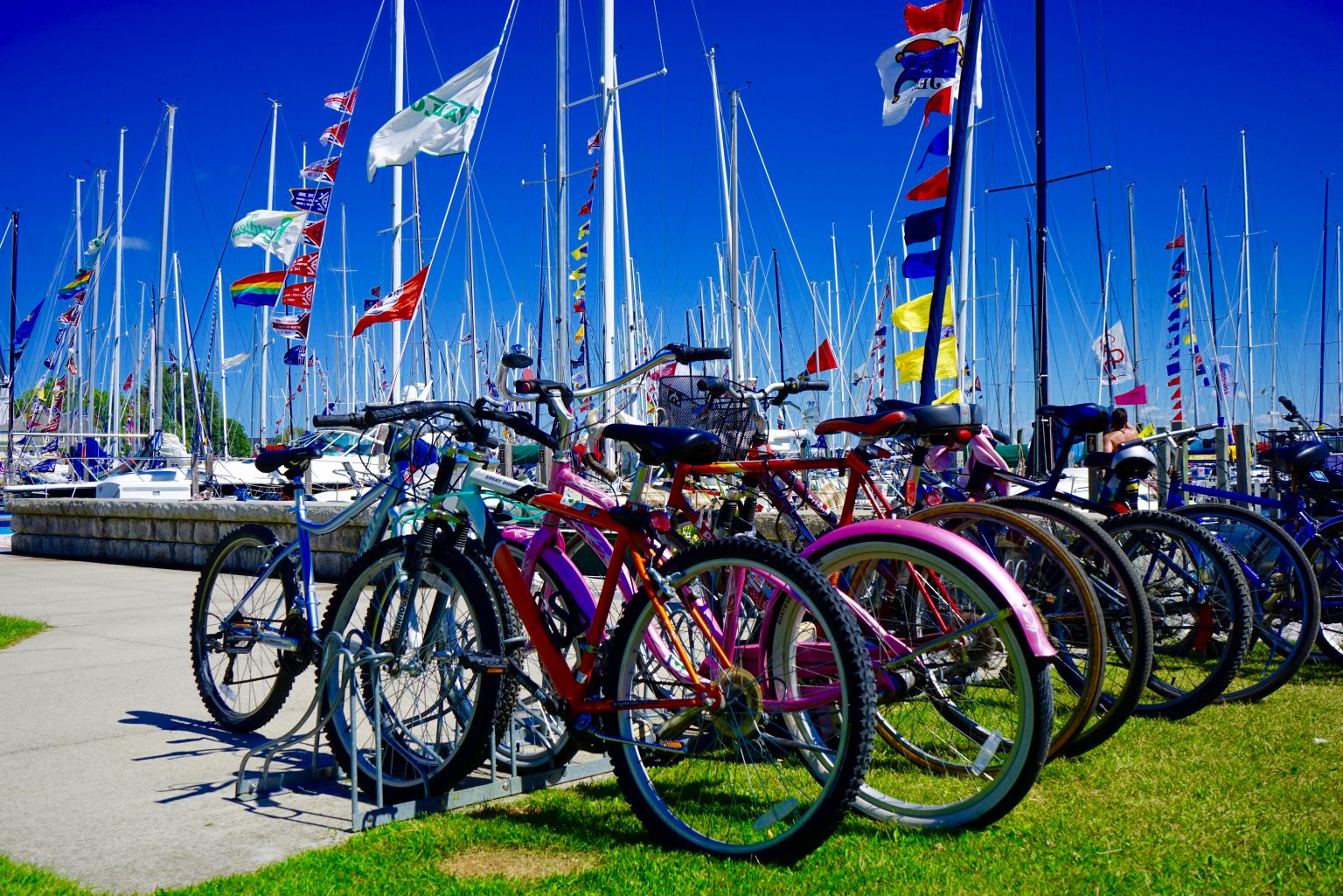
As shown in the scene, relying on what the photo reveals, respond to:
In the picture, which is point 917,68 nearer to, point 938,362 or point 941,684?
point 938,362

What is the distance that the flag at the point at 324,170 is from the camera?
17344 millimetres

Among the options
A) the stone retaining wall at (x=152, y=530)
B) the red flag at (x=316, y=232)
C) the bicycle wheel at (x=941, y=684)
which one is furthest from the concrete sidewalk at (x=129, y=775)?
the red flag at (x=316, y=232)

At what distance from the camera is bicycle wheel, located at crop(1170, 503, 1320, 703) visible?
492cm

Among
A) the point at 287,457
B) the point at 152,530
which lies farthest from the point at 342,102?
the point at 287,457

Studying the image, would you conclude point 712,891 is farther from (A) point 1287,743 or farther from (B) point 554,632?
(A) point 1287,743

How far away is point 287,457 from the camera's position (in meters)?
4.36

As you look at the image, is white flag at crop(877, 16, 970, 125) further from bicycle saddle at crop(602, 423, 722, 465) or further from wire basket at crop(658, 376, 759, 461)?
bicycle saddle at crop(602, 423, 722, 465)

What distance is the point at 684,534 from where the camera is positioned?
355cm

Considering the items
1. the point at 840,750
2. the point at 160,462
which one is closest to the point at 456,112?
the point at 840,750

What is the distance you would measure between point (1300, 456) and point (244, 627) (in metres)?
5.23

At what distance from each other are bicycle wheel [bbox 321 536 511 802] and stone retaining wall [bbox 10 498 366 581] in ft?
17.8

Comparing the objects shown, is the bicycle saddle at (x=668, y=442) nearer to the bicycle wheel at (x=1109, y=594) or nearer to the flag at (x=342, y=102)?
the bicycle wheel at (x=1109, y=594)

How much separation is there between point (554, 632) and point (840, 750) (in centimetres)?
112

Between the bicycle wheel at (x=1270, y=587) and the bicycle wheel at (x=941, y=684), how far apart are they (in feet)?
5.43
